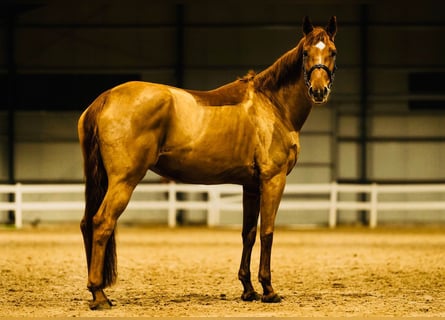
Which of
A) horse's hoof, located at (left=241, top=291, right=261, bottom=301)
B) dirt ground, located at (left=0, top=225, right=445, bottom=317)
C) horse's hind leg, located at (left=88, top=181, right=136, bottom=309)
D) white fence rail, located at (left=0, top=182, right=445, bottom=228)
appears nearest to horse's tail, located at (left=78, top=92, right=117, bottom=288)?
horse's hind leg, located at (left=88, top=181, right=136, bottom=309)

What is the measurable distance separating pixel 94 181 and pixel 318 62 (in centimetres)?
228

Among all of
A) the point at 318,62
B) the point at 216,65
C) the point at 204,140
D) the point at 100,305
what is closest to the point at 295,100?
the point at 318,62

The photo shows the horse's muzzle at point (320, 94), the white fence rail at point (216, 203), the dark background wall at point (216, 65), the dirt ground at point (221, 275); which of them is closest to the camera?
the dirt ground at point (221, 275)

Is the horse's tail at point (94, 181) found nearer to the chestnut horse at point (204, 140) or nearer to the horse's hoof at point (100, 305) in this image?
the chestnut horse at point (204, 140)

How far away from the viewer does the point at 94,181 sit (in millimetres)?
7453

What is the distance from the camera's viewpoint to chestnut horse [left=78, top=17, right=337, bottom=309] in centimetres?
729

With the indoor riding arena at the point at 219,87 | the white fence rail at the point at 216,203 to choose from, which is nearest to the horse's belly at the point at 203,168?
the indoor riding arena at the point at 219,87

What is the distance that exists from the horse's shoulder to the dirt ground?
186 centimetres

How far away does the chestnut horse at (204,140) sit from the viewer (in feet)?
23.9

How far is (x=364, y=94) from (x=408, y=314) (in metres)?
13.9

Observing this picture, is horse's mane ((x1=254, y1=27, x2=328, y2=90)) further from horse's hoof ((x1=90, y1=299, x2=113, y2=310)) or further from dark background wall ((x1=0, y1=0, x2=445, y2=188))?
dark background wall ((x1=0, y1=0, x2=445, y2=188))

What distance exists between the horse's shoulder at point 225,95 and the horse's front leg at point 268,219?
0.85m

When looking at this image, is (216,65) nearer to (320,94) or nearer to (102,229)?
(320,94)

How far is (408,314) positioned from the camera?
7039 millimetres
